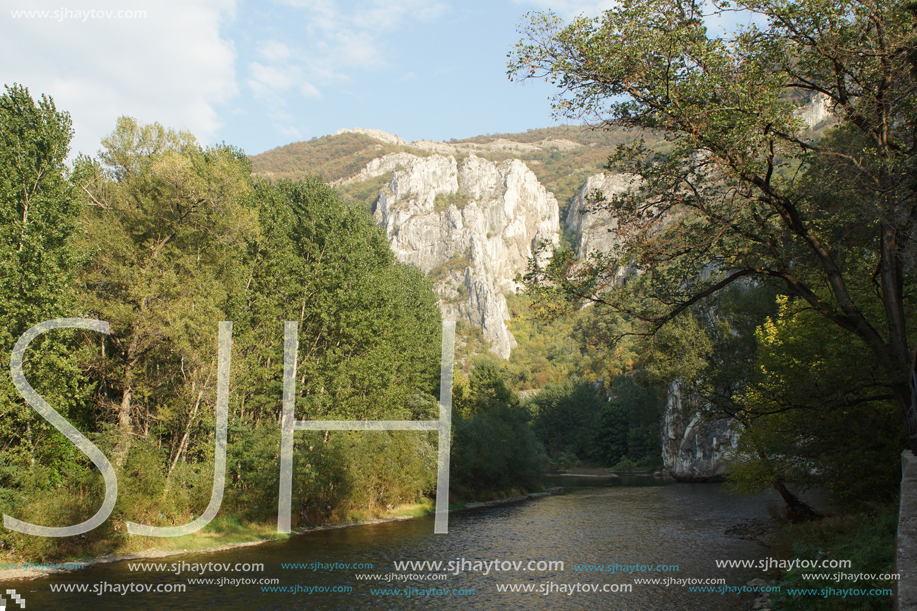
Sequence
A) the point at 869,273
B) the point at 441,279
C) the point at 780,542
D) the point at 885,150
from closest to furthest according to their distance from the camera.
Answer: the point at 885,150
the point at 869,273
the point at 780,542
the point at 441,279

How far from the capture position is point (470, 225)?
168m

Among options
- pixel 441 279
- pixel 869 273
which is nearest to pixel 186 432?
pixel 869 273

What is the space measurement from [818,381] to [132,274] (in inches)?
884

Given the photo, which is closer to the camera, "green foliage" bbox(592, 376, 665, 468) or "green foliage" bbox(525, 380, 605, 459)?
"green foliage" bbox(592, 376, 665, 468)

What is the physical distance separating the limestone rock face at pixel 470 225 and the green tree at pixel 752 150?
13269cm

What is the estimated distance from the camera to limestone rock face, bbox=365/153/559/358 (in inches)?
5969

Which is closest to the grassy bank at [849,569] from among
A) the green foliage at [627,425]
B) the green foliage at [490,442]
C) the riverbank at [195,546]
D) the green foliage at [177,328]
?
the riverbank at [195,546]

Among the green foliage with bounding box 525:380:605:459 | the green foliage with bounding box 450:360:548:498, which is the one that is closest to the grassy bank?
the green foliage with bounding box 450:360:548:498

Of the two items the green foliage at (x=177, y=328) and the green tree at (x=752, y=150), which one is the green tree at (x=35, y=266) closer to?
the green foliage at (x=177, y=328)

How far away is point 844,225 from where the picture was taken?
39.7 ft

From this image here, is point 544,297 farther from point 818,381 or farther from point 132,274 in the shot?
point 132,274

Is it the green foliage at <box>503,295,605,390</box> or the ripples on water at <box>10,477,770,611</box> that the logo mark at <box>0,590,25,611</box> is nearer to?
the ripples on water at <box>10,477,770,611</box>

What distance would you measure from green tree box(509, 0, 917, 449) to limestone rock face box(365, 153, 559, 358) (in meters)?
133

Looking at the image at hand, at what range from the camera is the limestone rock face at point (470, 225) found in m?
152
